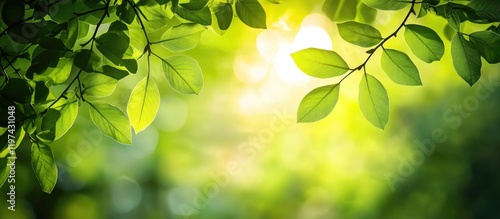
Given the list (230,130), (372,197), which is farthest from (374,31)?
(372,197)

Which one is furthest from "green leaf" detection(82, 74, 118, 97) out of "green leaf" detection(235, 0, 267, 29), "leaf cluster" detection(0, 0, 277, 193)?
"green leaf" detection(235, 0, 267, 29)

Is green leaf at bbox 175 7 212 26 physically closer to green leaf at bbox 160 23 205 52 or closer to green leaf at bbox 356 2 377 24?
green leaf at bbox 160 23 205 52

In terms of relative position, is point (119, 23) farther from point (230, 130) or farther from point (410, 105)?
point (410, 105)

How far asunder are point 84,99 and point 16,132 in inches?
2.3

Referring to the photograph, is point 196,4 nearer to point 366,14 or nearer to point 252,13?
point 252,13

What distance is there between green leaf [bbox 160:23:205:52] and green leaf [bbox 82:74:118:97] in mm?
54

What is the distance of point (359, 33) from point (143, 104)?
18cm

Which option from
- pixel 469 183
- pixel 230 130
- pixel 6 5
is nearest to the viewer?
pixel 6 5

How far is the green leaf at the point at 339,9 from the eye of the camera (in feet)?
1.50

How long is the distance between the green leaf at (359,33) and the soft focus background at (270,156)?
1.45m

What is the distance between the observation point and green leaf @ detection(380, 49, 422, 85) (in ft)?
1.28

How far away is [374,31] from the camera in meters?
0.39

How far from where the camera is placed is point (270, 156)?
7.07 feet

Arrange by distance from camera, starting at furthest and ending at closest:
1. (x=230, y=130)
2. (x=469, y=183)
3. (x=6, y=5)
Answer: (x=469, y=183) < (x=230, y=130) < (x=6, y=5)
